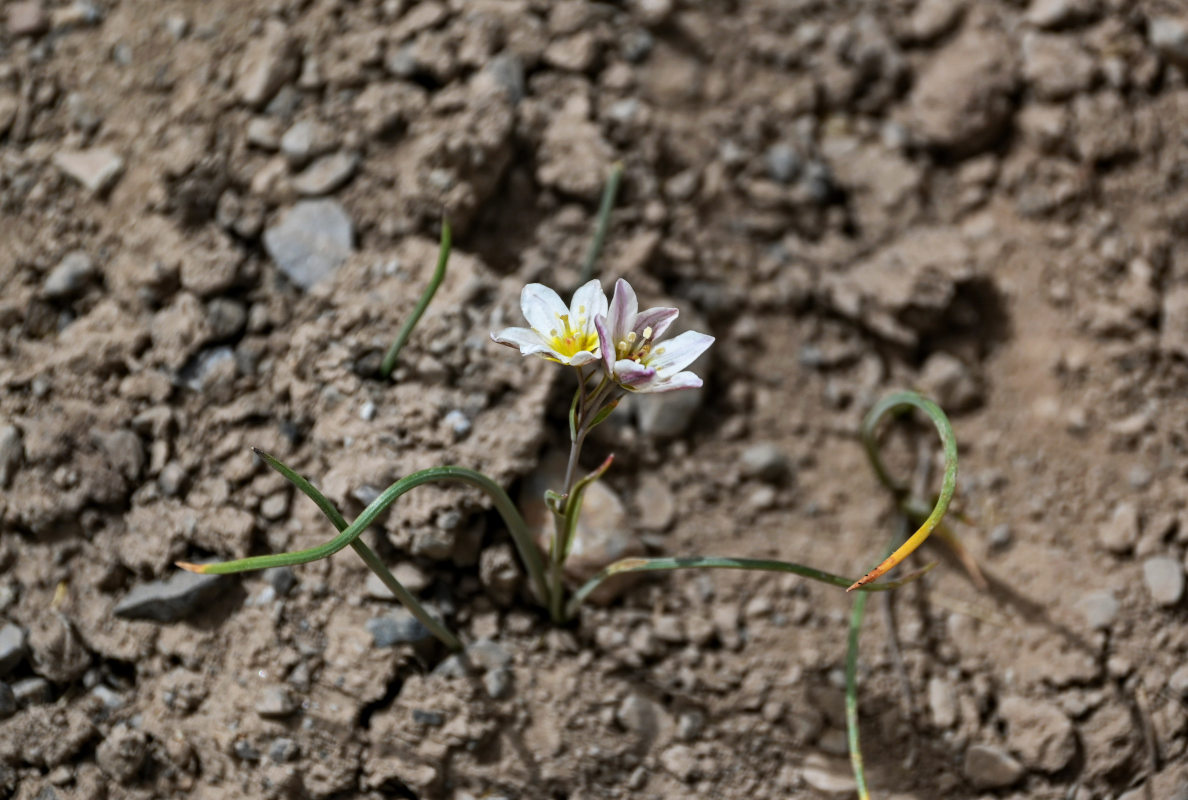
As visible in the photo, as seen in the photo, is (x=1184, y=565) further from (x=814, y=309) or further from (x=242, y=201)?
(x=242, y=201)

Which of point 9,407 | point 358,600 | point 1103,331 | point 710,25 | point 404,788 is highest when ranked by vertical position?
point 710,25

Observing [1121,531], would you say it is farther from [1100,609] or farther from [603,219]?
[603,219]

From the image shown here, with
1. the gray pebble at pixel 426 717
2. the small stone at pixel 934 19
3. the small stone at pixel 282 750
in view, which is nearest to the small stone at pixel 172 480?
the small stone at pixel 282 750

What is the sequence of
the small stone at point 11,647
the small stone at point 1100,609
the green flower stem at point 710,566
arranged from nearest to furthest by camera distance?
1. the green flower stem at point 710,566
2. the small stone at point 11,647
3. the small stone at point 1100,609

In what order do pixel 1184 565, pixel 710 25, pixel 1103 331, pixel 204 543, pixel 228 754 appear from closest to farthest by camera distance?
pixel 228 754 < pixel 204 543 < pixel 1184 565 < pixel 1103 331 < pixel 710 25

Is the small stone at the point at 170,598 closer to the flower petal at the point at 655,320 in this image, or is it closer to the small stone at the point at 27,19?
the flower petal at the point at 655,320

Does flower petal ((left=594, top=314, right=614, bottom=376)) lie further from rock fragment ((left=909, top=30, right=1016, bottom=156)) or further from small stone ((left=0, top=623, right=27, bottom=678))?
rock fragment ((left=909, top=30, right=1016, bottom=156))

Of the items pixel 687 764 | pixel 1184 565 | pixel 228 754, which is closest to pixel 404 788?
pixel 228 754
